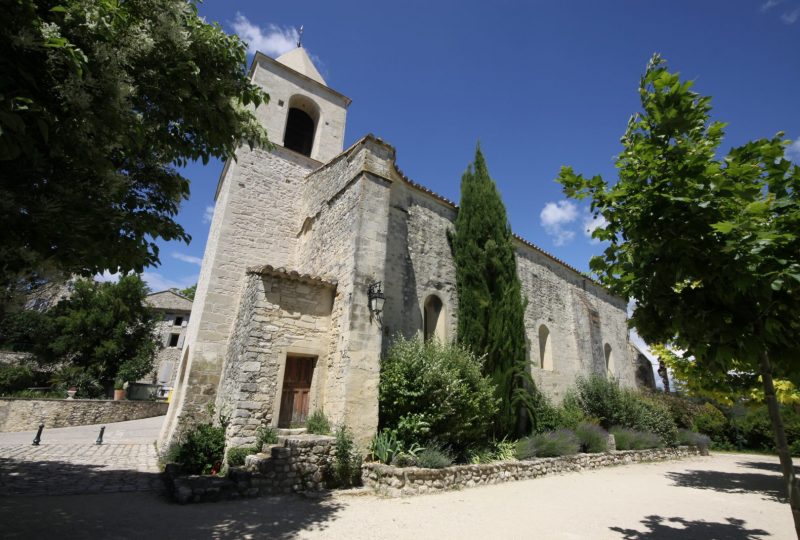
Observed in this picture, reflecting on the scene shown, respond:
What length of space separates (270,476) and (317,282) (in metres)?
4.24

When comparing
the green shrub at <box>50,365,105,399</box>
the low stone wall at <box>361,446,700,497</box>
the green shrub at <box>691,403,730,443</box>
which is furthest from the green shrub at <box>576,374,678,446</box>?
the green shrub at <box>50,365,105,399</box>

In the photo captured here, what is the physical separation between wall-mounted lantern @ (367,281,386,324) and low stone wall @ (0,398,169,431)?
17.7 m

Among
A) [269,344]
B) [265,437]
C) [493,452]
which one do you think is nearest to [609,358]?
[493,452]

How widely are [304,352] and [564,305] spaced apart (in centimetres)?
1262

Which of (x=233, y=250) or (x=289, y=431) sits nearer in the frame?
(x=289, y=431)

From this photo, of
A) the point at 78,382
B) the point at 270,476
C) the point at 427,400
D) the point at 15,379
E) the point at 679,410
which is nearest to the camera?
the point at 270,476

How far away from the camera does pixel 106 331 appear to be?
24.1 metres

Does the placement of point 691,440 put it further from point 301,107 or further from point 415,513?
point 301,107

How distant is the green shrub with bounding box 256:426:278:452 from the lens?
7.73 metres

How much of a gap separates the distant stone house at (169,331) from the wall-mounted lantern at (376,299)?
23997mm

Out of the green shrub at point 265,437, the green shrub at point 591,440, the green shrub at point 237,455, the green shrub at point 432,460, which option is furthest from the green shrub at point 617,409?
the green shrub at point 237,455

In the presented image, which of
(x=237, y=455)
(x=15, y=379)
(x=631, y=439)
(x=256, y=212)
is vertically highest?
(x=256, y=212)

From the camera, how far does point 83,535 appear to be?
466cm

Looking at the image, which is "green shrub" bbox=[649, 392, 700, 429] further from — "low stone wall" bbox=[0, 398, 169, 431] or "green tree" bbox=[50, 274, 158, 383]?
"green tree" bbox=[50, 274, 158, 383]
